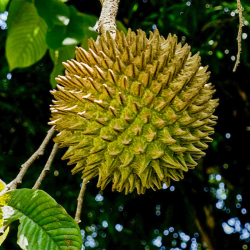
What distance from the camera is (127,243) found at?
9.63ft

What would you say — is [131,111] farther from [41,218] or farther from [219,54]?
[219,54]

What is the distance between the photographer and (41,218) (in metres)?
0.90

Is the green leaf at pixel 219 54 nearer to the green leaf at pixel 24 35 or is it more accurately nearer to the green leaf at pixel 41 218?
the green leaf at pixel 24 35

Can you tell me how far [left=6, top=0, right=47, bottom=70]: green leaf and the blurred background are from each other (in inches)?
48.3

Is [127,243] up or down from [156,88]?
down

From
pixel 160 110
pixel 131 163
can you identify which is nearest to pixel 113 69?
pixel 160 110

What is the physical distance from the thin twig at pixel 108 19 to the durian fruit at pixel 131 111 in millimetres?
98

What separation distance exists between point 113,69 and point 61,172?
187cm

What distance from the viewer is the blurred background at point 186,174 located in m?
2.74

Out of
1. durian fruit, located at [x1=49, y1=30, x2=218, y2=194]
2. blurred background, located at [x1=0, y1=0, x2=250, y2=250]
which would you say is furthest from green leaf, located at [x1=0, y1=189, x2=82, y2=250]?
blurred background, located at [x1=0, y1=0, x2=250, y2=250]

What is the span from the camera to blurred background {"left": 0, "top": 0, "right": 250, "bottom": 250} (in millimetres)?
2740

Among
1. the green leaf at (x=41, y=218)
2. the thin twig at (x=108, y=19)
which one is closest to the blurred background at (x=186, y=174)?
the thin twig at (x=108, y=19)

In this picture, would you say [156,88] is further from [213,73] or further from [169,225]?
[169,225]

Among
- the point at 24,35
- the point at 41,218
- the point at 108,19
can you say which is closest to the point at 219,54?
the point at 108,19
